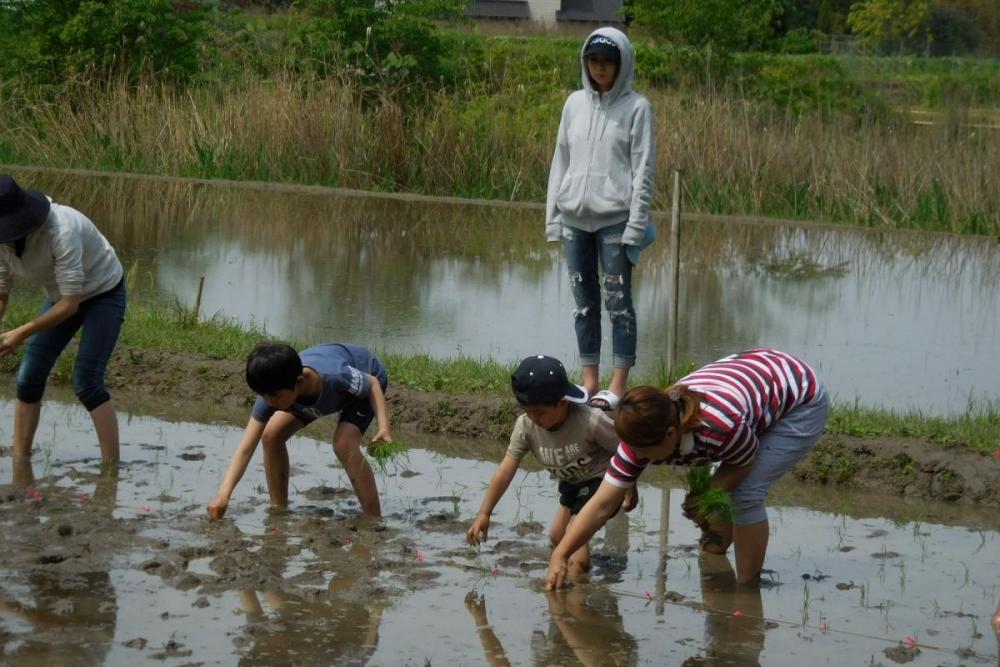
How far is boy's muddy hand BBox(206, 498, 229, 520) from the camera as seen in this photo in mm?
6444

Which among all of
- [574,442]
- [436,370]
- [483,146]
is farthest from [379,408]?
[483,146]

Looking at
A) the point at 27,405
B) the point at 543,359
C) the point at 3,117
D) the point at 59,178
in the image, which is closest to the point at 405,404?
the point at 27,405

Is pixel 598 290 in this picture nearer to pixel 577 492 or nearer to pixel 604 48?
pixel 604 48

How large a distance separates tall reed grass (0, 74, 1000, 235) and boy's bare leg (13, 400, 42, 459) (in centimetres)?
1059

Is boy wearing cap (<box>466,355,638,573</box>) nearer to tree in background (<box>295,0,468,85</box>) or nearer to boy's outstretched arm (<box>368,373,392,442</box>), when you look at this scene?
boy's outstretched arm (<box>368,373,392,442</box>)

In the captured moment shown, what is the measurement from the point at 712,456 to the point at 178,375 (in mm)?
4530

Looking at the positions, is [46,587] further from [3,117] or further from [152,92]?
[3,117]

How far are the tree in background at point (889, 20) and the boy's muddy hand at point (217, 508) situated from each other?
41.0 meters

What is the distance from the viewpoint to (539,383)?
5828mm

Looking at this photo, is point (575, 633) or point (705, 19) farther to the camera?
point (705, 19)

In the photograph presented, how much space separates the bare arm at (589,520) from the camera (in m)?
5.55

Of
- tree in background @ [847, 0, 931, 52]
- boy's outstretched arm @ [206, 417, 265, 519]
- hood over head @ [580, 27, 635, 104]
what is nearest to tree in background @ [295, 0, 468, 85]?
hood over head @ [580, 27, 635, 104]

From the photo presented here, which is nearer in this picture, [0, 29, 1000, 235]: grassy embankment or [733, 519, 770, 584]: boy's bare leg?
[733, 519, 770, 584]: boy's bare leg

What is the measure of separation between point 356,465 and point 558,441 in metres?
1.06
